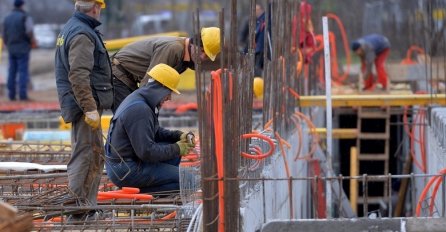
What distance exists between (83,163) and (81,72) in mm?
766

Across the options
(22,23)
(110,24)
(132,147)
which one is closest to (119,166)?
(132,147)

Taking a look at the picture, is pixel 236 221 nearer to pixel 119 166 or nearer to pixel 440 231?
pixel 440 231

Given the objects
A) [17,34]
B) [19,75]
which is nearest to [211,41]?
[19,75]

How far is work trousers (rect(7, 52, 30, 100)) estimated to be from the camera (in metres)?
23.1

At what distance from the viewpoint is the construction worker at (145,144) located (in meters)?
9.38

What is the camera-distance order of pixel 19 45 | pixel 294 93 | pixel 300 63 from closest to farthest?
pixel 294 93 < pixel 300 63 < pixel 19 45

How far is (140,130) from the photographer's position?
938 cm

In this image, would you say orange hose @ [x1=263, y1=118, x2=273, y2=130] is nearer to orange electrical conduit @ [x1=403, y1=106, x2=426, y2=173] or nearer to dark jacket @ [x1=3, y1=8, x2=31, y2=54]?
orange electrical conduit @ [x1=403, y1=106, x2=426, y2=173]

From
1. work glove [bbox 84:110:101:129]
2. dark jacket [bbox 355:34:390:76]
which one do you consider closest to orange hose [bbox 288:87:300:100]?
work glove [bbox 84:110:101:129]

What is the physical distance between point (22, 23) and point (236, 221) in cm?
1638

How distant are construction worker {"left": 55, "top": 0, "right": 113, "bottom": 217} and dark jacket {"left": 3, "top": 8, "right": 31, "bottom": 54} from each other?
1416 centimetres

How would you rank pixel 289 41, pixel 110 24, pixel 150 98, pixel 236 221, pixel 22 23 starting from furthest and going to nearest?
1. pixel 110 24
2. pixel 22 23
3. pixel 289 41
4. pixel 150 98
5. pixel 236 221

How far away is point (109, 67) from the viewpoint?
9523 millimetres

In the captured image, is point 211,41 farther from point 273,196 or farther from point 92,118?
point 92,118
